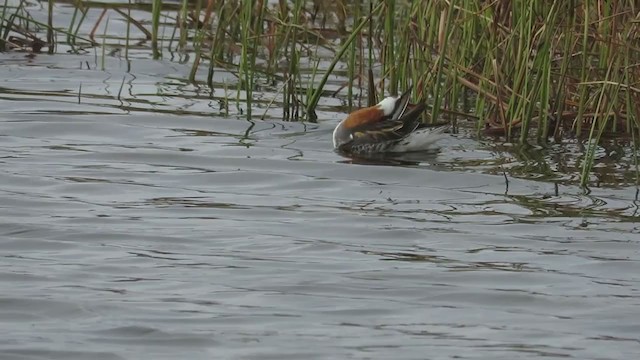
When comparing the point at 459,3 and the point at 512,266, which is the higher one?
the point at 459,3

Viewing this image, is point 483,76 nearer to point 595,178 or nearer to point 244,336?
point 595,178

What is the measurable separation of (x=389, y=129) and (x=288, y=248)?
3387 millimetres

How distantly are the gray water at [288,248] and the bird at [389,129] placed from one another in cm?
14

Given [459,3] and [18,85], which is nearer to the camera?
[459,3]

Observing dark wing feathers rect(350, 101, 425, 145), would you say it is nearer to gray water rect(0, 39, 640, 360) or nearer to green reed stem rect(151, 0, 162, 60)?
gray water rect(0, 39, 640, 360)

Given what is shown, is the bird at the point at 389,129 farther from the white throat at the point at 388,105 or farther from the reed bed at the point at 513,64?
the reed bed at the point at 513,64

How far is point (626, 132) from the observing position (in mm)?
11039

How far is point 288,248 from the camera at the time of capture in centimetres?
766

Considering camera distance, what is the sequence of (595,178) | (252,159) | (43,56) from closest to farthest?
(595,178)
(252,159)
(43,56)

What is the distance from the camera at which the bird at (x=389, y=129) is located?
10.8m

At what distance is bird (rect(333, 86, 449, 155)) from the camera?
10.8 m

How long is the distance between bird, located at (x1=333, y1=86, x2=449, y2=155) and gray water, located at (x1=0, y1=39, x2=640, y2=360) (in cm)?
14

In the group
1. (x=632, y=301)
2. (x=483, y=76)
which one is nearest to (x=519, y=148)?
(x=483, y=76)

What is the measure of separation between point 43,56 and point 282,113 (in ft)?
11.5
